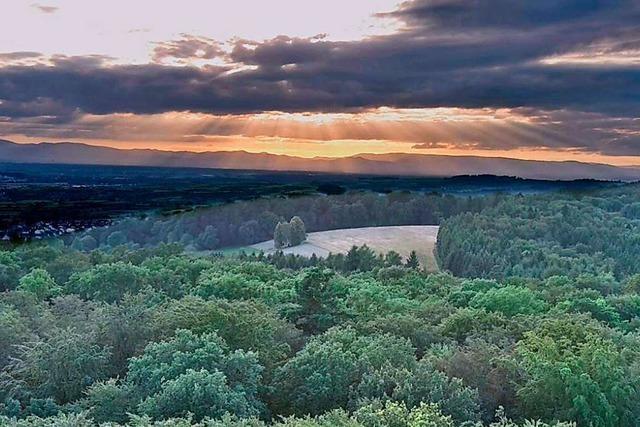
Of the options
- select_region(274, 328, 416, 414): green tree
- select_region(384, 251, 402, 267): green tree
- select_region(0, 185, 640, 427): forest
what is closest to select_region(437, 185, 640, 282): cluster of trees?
select_region(384, 251, 402, 267): green tree

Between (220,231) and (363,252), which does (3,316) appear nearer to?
(363,252)

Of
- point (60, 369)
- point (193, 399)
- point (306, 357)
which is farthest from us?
point (60, 369)

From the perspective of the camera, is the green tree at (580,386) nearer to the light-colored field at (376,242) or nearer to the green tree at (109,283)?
the green tree at (109,283)

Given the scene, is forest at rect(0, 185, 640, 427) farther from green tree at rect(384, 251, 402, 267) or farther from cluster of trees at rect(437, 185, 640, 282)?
green tree at rect(384, 251, 402, 267)

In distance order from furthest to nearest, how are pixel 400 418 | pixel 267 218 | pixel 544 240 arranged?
pixel 267 218 → pixel 544 240 → pixel 400 418

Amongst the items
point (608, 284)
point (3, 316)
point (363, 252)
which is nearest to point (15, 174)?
point (363, 252)

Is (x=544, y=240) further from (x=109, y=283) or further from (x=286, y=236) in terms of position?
(x=109, y=283)

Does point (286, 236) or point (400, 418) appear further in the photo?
point (286, 236)

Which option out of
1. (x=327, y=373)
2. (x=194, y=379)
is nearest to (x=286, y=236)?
(x=327, y=373)
